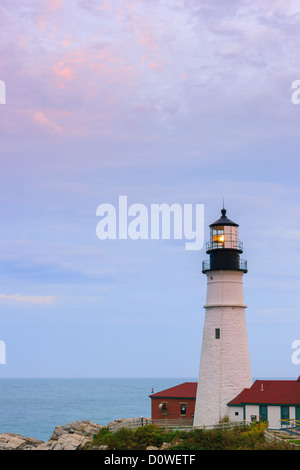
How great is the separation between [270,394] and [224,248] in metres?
8.66

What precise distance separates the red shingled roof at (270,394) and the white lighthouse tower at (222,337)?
59 centimetres

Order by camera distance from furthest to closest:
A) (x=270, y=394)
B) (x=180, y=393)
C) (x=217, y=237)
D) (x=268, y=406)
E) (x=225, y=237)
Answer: (x=180, y=393) → (x=217, y=237) → (x=225, y=237) → (x=270, y=394) → (x=268, y=406)

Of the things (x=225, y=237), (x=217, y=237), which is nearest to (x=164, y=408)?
(x=217, y=237)

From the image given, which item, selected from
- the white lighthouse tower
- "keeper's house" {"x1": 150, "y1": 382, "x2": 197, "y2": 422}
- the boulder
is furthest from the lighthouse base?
the boulder

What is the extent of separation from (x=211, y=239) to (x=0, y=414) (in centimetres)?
6771

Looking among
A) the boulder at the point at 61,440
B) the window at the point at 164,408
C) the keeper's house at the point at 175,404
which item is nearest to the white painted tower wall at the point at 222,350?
the keeper's house at the point at 175,404

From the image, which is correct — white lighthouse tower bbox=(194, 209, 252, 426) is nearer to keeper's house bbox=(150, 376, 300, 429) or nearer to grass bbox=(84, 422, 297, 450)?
keeper's house bbox=(150, 376, 300, 429)

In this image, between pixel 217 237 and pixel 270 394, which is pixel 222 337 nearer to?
pixel 270 394

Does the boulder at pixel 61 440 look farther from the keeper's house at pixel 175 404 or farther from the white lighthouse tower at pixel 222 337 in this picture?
the white lighthouse tower at pixel 222 337

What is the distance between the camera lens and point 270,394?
107 feet

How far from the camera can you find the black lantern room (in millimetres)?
34000

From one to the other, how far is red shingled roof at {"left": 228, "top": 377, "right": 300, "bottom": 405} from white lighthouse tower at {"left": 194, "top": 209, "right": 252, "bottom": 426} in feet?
1.94
